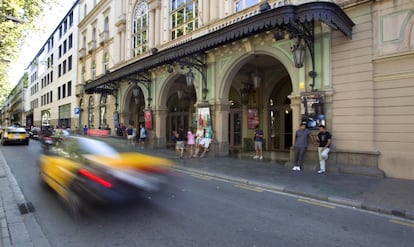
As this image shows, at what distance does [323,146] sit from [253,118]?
774cm

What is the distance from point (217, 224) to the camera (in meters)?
4.77

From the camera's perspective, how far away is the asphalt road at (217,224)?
4.12 m

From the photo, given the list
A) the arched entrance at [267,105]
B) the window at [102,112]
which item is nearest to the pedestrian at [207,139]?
the arched entrance at [267,105]

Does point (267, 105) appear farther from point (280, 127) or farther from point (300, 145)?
point (300, 145)

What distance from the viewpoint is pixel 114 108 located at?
948 inches

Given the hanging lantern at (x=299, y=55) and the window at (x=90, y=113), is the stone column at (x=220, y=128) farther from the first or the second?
the window at (x=90, y=113)

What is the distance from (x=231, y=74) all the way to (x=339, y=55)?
5336 millimetres

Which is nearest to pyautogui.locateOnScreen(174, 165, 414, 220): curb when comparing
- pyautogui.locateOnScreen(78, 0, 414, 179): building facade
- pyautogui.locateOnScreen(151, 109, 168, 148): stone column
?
pyautogui.locateOnScreen(78, 0, 414, 179): building facade

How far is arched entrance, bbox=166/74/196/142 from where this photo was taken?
2074 cm

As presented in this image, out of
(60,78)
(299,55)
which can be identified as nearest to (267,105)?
(299,55)

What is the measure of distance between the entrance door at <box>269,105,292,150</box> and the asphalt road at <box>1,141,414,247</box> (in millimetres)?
10110

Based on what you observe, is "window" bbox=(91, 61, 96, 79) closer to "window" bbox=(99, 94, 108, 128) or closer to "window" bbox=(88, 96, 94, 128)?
"window" bbox=(88, 96, 94, 128)

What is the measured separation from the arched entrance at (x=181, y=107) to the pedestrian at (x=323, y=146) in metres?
11.2

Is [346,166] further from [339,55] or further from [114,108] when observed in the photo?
[114,108]
